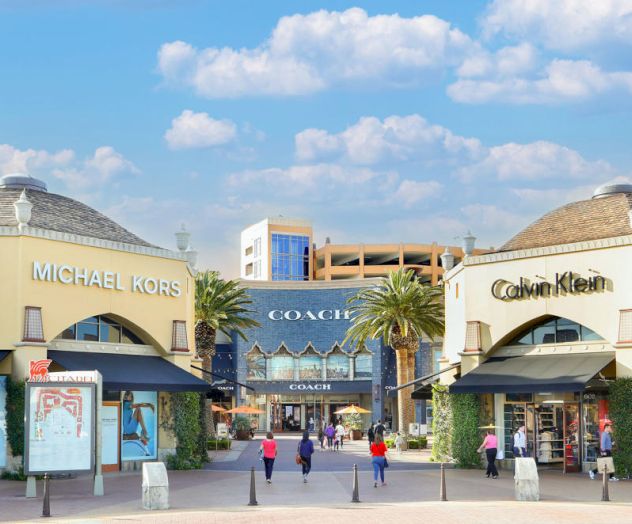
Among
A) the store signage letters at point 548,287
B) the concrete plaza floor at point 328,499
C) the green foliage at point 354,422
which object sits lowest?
the concrete plaza floor at point 328,499

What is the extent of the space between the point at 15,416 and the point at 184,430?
6.91 m

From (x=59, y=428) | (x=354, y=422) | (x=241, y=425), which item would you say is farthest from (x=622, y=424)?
(x=241, y=425)

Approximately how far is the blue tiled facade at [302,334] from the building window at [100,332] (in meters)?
45.8

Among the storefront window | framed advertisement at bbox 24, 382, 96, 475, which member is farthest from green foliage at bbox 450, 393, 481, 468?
the storefront window

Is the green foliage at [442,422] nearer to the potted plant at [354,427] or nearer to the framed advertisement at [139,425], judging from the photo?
the framed advertisement at [139,425]

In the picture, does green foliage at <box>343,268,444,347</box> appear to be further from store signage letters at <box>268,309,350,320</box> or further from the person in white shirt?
Answer: store signage letters at <box>268,309,350,320</box>

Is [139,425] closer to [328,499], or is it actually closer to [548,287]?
[328,499]

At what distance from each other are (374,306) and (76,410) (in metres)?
34.5

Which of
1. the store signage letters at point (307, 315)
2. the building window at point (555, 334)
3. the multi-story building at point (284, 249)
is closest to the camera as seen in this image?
the building window at point (555, 334)

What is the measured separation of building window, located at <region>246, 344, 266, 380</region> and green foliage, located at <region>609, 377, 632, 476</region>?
5308cm

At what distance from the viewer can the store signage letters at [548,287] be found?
112 feet

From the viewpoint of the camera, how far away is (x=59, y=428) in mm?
25297

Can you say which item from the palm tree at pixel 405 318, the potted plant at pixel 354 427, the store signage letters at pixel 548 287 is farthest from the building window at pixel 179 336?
the potted plant at pixel 354 427

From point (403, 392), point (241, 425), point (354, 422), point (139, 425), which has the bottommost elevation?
point (241, 425)
